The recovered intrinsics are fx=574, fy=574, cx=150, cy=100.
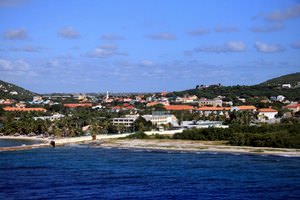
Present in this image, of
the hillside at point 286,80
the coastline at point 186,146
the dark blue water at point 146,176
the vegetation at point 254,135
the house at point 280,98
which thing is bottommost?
the dark blue water at point 146,176

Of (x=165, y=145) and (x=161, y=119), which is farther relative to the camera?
(x=161, y=119)

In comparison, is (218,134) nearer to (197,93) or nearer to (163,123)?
(163,123)

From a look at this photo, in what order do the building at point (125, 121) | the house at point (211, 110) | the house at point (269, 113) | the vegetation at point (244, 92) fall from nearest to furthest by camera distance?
the building at point (125, 121), the house at point (269, 113), the house at point (211, 110), the vegetation at point (244, 92)

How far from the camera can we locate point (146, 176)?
135 feet

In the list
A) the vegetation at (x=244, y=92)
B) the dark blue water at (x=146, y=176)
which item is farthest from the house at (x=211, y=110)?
the dark blue water at (x=146, y=176)

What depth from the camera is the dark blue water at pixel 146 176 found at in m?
34.0

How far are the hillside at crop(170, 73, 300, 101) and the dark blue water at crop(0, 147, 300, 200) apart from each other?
312 feet

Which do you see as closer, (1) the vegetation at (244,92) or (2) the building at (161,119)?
(2) the building at (161,119)

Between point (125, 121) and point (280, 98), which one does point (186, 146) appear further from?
point (280, 98)

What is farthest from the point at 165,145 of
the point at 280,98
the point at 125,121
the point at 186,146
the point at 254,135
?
the point at 280,98

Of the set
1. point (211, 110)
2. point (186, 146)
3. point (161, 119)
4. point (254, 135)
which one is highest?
point (211, 110)

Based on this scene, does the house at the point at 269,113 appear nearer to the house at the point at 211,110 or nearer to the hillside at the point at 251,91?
the house at the point at 211,110

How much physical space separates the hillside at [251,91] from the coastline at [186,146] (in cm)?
7974

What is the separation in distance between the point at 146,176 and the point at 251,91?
120m
